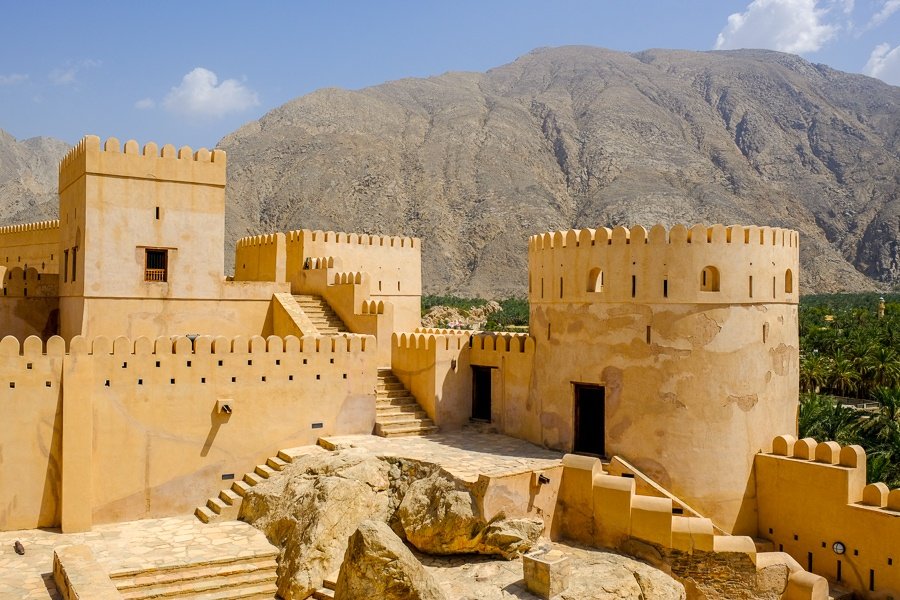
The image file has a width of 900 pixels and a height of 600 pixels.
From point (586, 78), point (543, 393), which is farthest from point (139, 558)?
point (586, 78)

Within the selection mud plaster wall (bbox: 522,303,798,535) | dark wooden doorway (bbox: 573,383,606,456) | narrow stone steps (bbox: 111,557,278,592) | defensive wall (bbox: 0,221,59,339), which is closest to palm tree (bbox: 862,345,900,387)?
mud plaster wall (bbox: 522,303,798,535)

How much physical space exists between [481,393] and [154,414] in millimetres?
6370

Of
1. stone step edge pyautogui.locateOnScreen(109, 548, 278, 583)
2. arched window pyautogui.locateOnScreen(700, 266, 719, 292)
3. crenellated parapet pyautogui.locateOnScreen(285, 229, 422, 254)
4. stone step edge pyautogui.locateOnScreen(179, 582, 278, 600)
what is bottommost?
stone step edge pyautogui.locateOnScreen(179, 582, 278, 600)

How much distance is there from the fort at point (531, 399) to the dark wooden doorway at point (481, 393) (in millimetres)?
47

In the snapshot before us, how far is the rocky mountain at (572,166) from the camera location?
7650 cm

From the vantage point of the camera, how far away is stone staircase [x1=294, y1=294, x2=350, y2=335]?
1664cm

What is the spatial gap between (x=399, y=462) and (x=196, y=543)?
327 centimetres

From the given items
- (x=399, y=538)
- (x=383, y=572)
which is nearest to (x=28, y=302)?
(x=399, y=538)

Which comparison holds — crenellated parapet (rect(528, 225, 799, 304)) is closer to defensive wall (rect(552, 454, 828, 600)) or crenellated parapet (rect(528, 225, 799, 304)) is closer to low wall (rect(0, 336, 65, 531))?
defensive wall (rect(552, 454, 828, 600))

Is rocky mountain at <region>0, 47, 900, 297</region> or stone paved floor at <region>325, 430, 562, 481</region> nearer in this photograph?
stone paved floor at <region>325, 430, 562, 481</region>

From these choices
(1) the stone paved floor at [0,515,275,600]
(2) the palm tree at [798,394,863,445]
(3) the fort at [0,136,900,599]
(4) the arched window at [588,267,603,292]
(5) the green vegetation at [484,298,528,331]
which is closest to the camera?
(1) the stone paved floor at [0,515,275,600]

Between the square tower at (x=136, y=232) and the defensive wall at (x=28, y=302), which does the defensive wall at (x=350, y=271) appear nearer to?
the square tower at (x=136, y=232)

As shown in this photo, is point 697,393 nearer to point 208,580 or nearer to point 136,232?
point 208,580

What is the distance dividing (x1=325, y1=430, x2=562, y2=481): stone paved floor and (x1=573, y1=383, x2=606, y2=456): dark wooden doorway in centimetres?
63
